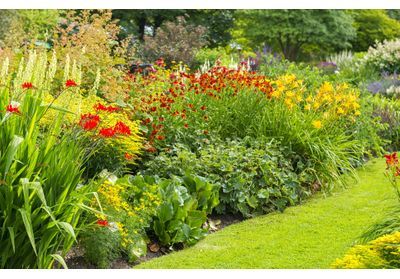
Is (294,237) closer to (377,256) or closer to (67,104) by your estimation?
(377,256)

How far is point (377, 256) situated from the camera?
4434 mm

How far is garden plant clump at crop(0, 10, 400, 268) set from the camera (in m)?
4.68

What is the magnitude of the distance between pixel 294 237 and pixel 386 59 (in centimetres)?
1211

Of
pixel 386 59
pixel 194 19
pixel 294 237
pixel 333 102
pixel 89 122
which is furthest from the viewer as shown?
pixel 194 19

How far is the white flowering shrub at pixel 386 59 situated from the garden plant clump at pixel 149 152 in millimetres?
5935

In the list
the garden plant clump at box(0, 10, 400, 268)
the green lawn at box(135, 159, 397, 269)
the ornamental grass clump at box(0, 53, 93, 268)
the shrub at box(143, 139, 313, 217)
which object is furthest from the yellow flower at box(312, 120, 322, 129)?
the ornamental grass clump at box(0, 53, 93, 268)

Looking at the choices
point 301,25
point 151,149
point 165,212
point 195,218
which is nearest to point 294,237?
point 195,218

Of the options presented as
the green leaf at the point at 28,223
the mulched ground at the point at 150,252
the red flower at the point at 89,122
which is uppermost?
the red flower at the point at 89,122

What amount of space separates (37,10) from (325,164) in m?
15.9

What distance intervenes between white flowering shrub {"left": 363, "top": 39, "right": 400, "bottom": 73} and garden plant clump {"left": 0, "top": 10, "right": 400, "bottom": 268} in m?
5.94

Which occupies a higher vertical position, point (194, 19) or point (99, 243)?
point (194, 19)

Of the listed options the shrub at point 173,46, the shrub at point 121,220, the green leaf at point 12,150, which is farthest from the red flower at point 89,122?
the shrub at point 173,46

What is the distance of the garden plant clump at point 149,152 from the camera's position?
15.4ft

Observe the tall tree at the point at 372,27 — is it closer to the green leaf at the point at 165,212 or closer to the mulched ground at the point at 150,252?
the mulched ground at the point at 150,252
